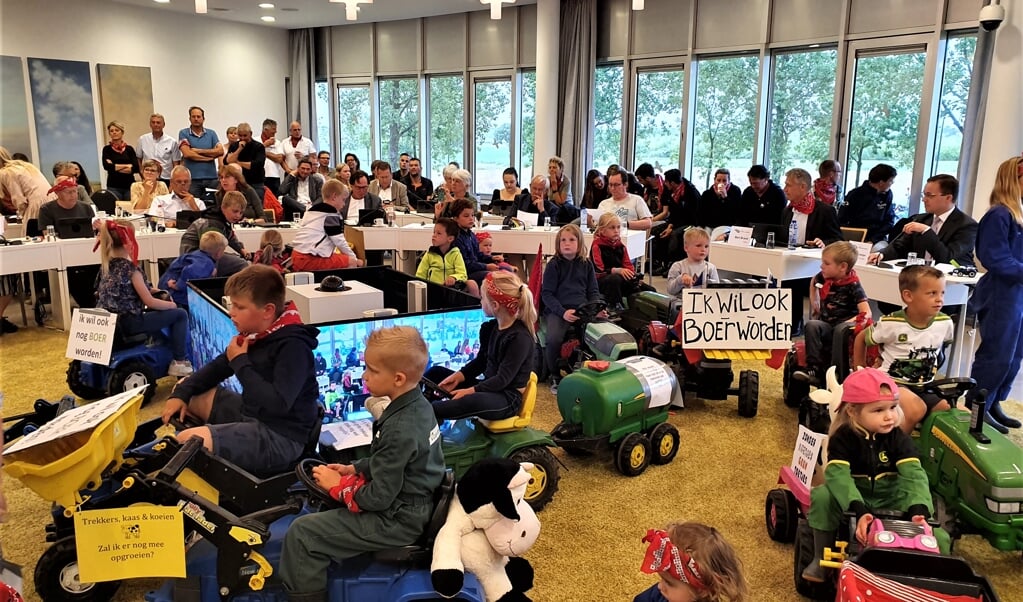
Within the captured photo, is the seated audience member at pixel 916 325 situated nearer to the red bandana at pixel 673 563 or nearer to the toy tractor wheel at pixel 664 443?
the toy tractor wheel at pixel 664 443

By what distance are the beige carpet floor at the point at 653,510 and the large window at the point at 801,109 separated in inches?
228

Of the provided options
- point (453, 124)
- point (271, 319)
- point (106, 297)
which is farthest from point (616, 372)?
point (453, 124)

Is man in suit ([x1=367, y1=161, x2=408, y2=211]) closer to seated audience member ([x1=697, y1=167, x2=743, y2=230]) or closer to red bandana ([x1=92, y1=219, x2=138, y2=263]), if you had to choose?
seated audience member ([x1=697, y1=167, x2=743, y2=230])

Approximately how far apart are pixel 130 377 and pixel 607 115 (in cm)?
944

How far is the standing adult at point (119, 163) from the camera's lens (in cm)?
1010

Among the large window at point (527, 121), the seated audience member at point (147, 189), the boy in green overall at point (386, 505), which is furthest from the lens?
the large window at point (527, 121)

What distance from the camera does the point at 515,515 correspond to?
7.39 ft

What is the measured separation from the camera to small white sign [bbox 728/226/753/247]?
24.0 feet

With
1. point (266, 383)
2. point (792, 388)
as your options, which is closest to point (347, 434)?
point (266, 383)

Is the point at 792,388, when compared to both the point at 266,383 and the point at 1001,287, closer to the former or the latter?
the point at 1001,287

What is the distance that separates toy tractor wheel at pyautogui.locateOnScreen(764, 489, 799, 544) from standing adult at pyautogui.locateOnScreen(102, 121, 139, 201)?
9.60 meters

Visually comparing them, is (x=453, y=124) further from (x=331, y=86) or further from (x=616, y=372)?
(x=616, y=372)

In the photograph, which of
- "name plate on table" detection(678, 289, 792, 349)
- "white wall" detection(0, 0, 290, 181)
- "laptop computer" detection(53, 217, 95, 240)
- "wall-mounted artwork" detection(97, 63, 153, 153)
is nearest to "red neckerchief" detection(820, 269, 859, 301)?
"name plate on table" detection(678, 289, 792, 349)

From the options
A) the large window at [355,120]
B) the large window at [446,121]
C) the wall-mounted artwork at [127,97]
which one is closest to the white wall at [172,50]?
the wall-mounted artwork at [127,97]
